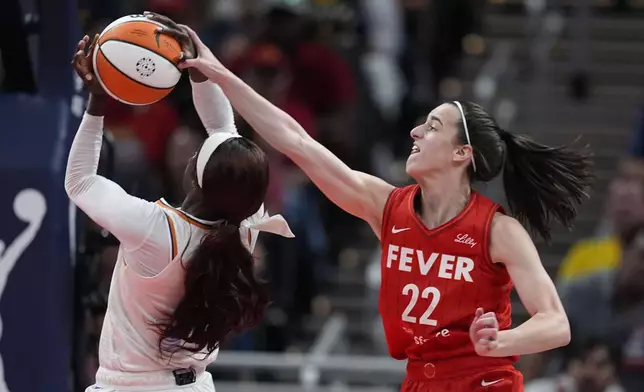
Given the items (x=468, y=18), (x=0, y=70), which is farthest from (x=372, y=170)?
(x=0, y=70)

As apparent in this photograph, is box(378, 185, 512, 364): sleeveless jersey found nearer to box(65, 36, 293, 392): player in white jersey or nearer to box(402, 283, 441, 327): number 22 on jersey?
box(402, 283, 441, 327): number 22 on jersey

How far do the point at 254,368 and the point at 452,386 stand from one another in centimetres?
374

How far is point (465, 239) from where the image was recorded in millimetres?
5000

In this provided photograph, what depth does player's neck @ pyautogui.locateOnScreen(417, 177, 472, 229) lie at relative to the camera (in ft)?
16.8

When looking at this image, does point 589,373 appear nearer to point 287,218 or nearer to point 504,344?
point 287,218

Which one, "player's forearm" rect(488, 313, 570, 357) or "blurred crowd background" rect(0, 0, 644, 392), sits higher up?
"player's forearm" rect(488, 313, 570, 357)

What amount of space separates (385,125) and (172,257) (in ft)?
21.1

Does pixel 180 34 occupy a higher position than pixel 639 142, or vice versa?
Result: pixel 180 34

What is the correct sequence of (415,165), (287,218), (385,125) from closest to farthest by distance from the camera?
(415,165)
(287,218)
(385,125)

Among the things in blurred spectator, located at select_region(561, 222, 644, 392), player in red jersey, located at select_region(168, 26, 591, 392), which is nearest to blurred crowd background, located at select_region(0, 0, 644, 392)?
blurred spectator, located at select_region(561, 222, 644, 392)

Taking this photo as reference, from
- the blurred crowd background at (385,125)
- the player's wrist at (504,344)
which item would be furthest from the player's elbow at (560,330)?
the blurred crowd background at (385,125)

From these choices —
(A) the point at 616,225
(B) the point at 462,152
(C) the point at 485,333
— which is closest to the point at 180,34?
(B) the point at 462,152

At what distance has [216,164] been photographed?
4699mm

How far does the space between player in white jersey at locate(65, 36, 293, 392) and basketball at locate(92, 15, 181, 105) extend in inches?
2.5
